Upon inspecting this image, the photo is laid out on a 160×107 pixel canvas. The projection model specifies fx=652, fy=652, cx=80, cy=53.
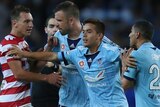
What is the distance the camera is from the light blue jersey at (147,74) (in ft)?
27.5

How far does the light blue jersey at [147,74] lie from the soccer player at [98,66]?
13.9 inches

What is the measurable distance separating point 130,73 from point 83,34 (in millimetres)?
796

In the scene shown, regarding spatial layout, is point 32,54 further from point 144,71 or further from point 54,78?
point 144,71

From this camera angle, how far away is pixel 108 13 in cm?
1561

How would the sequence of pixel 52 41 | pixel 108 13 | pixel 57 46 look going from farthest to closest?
pixel 108 13 → pixel 57 46 → pixel 52 41

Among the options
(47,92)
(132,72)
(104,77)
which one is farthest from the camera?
(47,92)

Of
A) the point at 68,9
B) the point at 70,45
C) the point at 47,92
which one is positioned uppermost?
the point at 68,9

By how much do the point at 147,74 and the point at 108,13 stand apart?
7.32m

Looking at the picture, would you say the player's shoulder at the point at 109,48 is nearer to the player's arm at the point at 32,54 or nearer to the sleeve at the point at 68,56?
the sleeve at the point at 68,56

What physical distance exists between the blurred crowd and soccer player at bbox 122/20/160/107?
639cm

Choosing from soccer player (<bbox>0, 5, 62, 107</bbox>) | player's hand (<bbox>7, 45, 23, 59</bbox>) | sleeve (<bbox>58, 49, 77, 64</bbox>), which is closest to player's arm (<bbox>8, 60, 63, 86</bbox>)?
soccer player (<bbox>0, 5, 62, 107</bbox>)

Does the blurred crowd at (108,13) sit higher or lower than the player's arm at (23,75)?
lower

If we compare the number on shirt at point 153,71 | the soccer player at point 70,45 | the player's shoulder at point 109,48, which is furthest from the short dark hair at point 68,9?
the number on shirt at point 153,71

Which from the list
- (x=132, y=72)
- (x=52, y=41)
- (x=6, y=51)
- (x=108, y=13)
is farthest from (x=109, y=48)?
(x=108, y=13)
